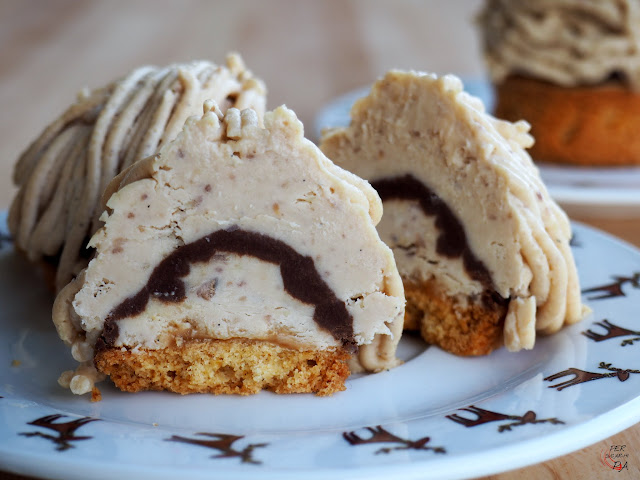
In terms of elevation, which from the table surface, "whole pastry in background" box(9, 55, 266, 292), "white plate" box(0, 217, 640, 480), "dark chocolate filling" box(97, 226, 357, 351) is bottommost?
"white plate" box(0, 217, 640, 480)

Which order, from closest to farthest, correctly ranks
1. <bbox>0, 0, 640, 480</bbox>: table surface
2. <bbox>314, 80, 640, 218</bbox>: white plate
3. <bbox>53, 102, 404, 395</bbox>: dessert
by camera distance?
<bbox>53, 102, 404, 395</bbox>: dessert < <bbox>314, 80, 640, 218</bbox>: white plate < <bbox>0, 0, 640, 480</bbox>: table surface

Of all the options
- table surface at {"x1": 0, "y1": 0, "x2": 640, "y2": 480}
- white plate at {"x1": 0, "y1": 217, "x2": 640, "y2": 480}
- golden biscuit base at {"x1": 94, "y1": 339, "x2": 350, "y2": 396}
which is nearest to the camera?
white plate at {"x1": 0, "y1": 217, "x2": 640, "y2": 480}

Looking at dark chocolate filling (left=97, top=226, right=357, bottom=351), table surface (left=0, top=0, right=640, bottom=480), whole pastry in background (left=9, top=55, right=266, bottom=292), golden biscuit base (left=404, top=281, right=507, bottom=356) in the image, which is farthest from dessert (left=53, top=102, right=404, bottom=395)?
table surface (left=0, top=0, right=640, bottom=480)

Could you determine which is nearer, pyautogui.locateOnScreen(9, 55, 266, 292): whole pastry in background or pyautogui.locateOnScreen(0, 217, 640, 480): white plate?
pyautogui.locateOnScreen(0, 217, 640, 480): white plate

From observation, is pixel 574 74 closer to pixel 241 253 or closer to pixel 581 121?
pixel 581 121

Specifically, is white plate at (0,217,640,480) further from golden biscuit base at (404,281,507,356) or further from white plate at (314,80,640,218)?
white plate at (314,80,640,218)

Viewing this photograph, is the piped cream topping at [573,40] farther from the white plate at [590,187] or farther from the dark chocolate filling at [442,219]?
the dark chocolate filling at [442,219]
